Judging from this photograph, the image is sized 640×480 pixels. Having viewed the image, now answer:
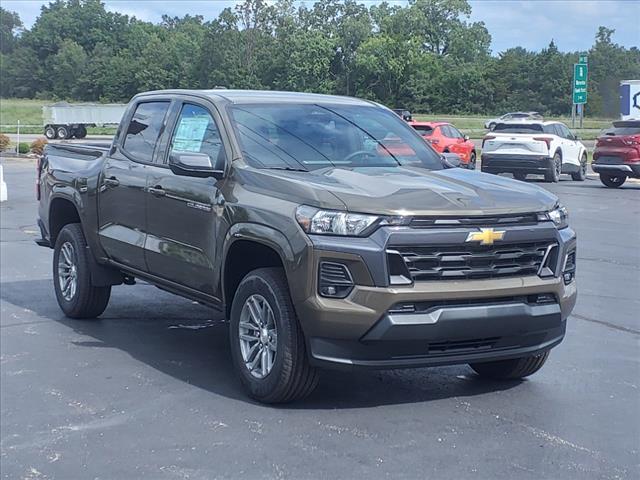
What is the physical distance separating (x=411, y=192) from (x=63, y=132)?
51.2 meters

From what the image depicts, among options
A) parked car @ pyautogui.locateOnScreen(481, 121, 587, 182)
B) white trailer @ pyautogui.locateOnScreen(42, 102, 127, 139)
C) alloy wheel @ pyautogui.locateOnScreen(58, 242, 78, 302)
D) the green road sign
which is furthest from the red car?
white trailer @ pyautogui.locateOnScreen(42, 102, 127, 139)

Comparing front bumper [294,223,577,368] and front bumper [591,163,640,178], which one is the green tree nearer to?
front bumper [591,163,640,178]

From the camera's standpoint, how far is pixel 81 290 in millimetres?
7883

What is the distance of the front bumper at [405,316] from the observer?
4.96 m

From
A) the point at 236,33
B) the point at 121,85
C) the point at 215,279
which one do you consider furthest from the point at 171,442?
the point at 121,85

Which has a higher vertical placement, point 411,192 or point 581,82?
point 581,82

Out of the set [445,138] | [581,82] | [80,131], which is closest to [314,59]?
[80,131]

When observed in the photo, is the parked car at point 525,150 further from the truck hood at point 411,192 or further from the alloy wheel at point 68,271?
the truck hood at point 411,192

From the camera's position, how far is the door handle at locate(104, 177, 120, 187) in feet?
24.1

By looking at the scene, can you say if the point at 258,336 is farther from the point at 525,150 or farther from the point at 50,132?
the point at 50,132

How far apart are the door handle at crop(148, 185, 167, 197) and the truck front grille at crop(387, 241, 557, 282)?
7.45ft

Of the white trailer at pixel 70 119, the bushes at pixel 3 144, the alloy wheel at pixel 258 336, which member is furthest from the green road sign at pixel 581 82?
the alloy wheel at pixel 258 336

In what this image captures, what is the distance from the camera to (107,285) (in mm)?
7848

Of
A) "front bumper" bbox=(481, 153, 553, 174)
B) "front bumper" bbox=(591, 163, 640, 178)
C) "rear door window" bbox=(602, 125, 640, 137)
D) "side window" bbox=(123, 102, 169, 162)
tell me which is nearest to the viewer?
"side window" bbox=(123, 102, 169, 162)
